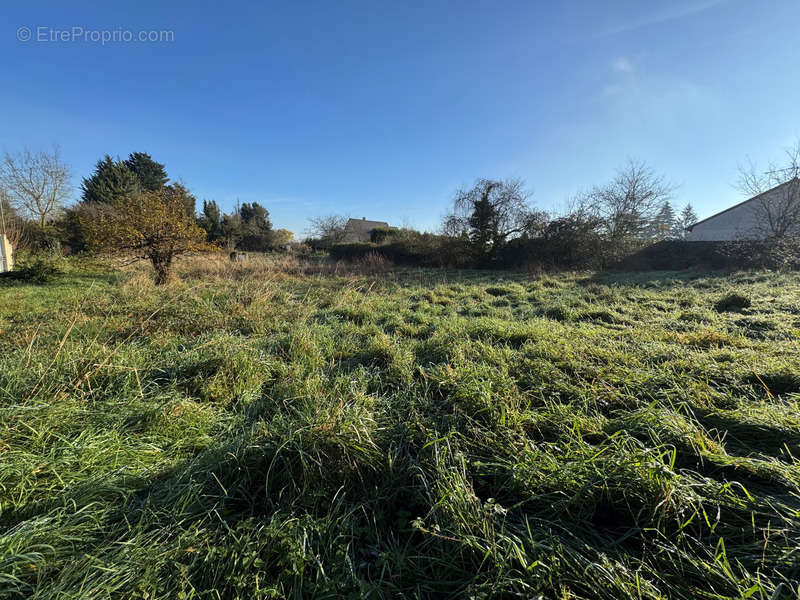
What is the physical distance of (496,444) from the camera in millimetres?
1734

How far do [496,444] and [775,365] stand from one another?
10.1 feet

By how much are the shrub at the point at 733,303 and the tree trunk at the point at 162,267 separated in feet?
46.7

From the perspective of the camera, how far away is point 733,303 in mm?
5250

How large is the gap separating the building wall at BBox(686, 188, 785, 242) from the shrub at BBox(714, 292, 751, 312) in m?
15.2

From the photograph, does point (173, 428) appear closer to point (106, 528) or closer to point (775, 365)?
point (106, 528)

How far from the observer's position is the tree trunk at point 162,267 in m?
8.65

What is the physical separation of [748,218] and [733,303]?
809 inches

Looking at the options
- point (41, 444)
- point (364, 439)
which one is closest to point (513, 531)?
point (364, 439)

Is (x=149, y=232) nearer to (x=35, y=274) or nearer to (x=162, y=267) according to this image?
(x=162, y=267)

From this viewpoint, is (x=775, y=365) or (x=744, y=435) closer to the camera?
(x=744, y=435)

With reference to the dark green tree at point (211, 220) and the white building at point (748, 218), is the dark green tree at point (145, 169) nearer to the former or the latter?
the dark green tree at point (211, 220)

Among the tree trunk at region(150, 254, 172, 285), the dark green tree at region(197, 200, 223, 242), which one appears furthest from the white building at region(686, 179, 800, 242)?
the dark green tree at region(197, 200, 223, 242)

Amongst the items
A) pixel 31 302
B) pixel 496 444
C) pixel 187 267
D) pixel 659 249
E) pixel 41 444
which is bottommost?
pixel 496 444

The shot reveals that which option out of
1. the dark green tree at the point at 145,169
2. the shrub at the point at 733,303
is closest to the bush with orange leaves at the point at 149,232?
the shrub at the point at 733,303
